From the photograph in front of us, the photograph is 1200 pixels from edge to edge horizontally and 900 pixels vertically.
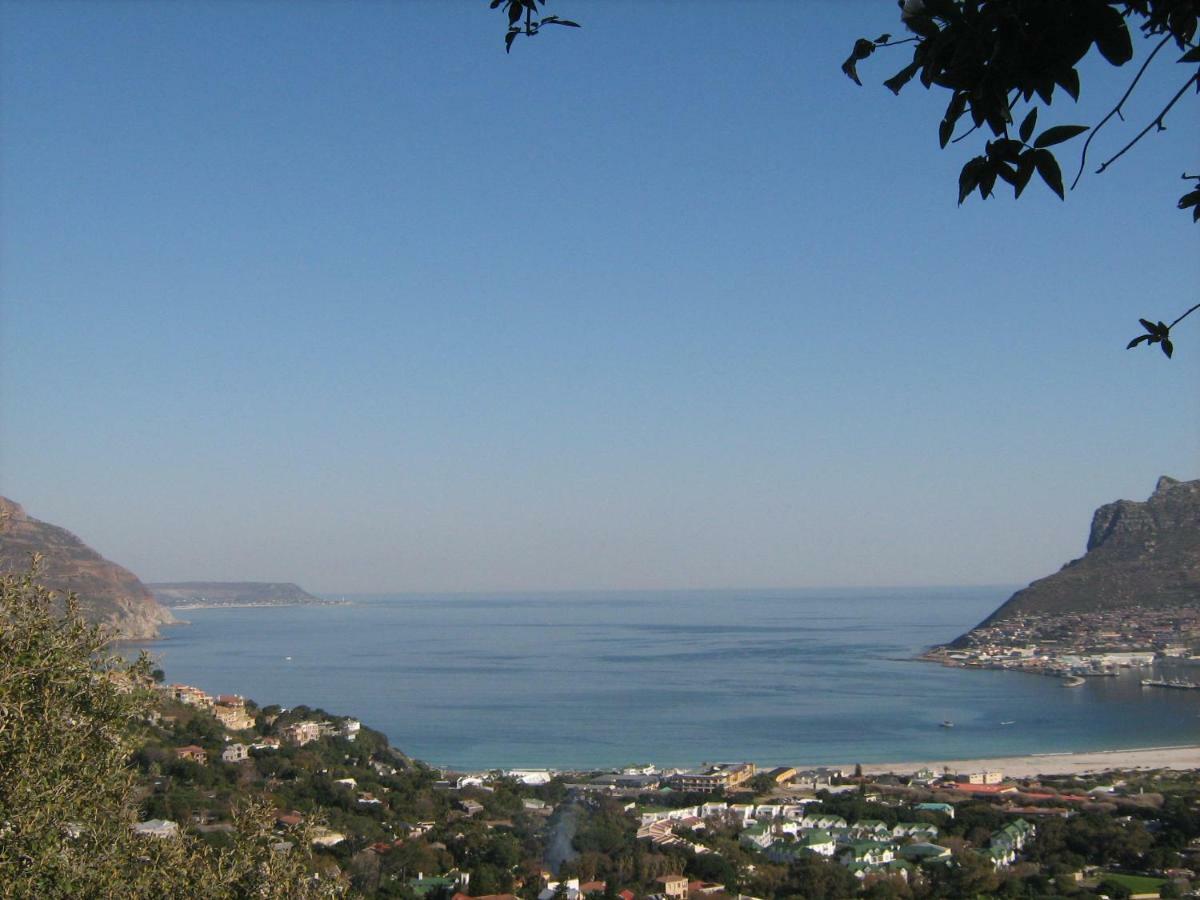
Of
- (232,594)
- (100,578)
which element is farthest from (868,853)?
Result: (232,594)

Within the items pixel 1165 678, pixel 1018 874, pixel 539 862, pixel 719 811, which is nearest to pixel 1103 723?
pixel 1165 678

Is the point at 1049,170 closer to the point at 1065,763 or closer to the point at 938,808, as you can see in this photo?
the point at 938,808

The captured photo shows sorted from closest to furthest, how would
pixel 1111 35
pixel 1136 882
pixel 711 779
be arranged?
1. pixel 1111 35
2. pixel 1136 882
3. pixel 711 779

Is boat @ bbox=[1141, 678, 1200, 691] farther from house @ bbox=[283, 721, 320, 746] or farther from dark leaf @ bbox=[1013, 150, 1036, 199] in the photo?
dark leaf @ bbox=[1013, 150, 1036, 199]

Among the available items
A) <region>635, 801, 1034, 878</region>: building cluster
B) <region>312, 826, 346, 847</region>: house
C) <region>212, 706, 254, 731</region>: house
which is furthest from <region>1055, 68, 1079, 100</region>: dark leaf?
<region>212, 706, 254, 731</region>: house

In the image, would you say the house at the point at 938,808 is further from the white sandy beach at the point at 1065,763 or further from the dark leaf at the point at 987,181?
the dark leaf at the point at 987,181

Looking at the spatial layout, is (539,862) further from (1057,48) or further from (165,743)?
(1057,48)

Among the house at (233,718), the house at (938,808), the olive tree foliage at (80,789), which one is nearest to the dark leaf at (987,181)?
the olive tree foliage at (80,789)
